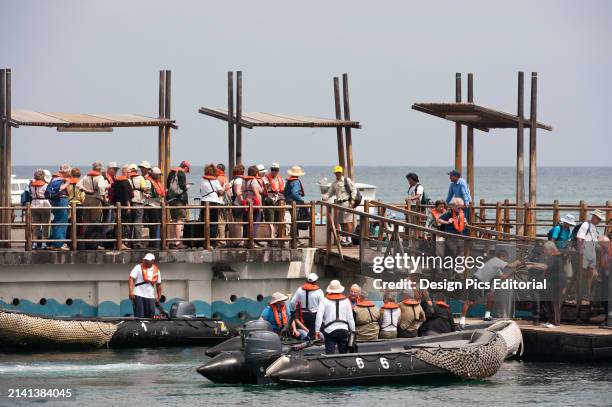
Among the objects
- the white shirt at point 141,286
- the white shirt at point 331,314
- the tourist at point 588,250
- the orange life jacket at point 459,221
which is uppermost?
the orange life jacket at point 459,221

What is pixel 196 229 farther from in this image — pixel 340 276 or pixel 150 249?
pixel 340 276

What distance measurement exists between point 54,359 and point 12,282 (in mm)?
2840

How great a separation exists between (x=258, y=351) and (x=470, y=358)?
3585 mm

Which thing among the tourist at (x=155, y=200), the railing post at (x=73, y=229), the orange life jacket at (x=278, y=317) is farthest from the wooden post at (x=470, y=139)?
the railing post at (x=73, y=229)

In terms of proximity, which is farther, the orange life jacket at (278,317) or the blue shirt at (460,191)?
the blue shirt at (460,191)

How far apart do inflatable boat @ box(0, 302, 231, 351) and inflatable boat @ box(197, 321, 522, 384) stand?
11.2 feet

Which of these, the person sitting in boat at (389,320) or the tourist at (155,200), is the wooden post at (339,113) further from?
the person sitting in boat at (389,320)

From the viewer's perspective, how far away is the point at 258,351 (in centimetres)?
2425

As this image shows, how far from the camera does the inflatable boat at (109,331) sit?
2797 cm

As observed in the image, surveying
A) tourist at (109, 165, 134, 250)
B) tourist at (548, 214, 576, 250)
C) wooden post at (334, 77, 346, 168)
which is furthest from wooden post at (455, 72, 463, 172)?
tourist at (109, 165, 134, 250)

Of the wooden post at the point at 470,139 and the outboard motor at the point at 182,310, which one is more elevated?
the wooden post at the point at 470,139

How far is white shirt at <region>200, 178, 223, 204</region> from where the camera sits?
3039cm

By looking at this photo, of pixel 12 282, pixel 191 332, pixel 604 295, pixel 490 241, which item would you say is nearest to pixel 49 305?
A: pixel 12 282

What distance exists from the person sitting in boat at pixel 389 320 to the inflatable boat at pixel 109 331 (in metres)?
4.09
